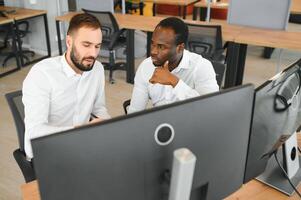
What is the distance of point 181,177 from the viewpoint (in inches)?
24.5

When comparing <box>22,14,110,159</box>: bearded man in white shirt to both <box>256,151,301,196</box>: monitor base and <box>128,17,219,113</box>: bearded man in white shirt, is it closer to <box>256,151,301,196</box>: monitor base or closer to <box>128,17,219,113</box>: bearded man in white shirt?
<box>128,17,219,113</box>: bearded man in white shirt

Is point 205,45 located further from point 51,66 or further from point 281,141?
point 281,141

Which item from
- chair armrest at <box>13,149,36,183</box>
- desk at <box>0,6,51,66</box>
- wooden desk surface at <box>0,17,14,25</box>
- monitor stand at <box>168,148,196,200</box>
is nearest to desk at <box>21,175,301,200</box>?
chair armrest at <box>13,149,36,183</box>

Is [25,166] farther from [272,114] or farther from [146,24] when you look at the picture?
[146,24]

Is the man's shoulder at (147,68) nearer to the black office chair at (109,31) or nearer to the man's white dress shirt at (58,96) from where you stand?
the man's white dress shirt at (58,96)

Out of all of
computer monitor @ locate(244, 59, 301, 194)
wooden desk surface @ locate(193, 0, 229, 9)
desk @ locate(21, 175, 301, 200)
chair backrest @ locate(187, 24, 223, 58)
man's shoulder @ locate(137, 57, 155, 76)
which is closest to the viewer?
computer monitor @ locate(244, 59, 301, 194)

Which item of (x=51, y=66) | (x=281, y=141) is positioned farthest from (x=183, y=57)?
(x=281, y=141)

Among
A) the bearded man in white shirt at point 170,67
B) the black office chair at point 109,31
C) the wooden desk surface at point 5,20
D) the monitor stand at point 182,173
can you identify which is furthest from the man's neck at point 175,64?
the wooden desk surface at point 5,20

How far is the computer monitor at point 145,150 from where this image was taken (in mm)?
639

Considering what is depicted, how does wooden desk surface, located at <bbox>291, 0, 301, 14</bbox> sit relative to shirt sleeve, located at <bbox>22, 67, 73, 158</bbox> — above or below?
above

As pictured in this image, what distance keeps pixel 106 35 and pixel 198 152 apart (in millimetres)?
3265

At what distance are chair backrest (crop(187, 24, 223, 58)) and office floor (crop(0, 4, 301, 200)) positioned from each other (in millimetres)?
539

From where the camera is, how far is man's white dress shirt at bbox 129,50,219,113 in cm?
180

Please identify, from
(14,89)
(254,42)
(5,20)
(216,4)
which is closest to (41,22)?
(5,20)
